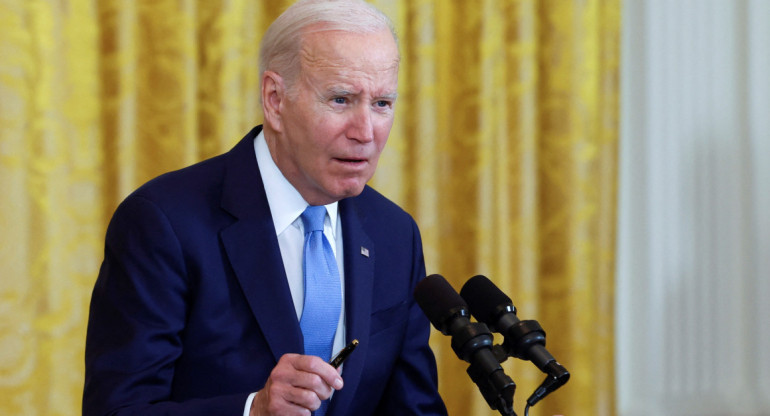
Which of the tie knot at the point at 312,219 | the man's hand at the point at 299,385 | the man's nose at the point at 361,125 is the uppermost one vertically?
the man's nose at the point at 361,125

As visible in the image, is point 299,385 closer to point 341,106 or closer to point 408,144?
point 341,106

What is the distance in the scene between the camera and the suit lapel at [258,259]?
1.64 metres

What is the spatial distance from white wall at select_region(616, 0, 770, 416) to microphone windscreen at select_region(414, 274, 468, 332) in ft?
7.23

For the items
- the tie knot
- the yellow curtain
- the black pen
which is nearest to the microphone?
the black pen

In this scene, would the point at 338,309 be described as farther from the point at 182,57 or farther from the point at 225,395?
the point at 182,57

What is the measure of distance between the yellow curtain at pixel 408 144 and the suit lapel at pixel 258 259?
118 centimetres

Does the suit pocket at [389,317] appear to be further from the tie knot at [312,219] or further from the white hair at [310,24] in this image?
the white hair at [310,24]

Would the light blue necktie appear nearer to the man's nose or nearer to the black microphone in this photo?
the man's nose

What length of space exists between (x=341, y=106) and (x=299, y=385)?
60 cm

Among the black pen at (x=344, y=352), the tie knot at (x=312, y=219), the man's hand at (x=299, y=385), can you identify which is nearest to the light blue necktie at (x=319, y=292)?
the tie knot at (x=312, y=219)

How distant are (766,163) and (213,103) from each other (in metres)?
2.15

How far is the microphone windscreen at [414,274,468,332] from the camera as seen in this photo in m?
1.27

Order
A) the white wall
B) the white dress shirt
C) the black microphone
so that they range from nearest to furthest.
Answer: the black microphone, the white dress shirt, the white wall

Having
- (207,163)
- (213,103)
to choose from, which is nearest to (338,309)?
(207,163)
